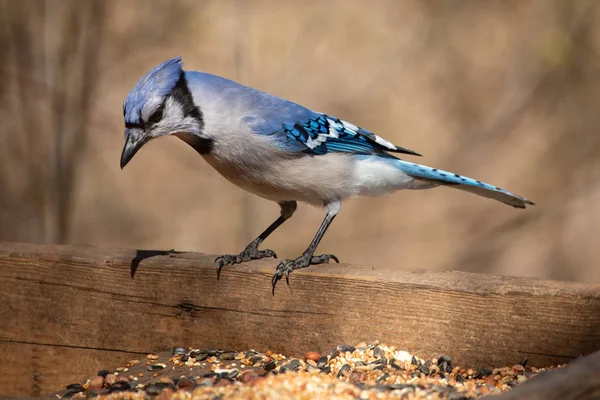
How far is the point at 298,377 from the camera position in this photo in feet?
7.23

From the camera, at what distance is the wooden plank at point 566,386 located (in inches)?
58.1

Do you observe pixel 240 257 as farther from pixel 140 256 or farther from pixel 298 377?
pixel 298 377

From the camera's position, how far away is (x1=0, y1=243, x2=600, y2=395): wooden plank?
2416 millimetres

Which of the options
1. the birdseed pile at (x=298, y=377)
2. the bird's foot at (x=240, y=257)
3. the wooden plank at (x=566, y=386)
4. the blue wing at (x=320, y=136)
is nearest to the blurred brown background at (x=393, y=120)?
the blue wing at (x=320, y=136)

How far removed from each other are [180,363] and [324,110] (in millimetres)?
3738

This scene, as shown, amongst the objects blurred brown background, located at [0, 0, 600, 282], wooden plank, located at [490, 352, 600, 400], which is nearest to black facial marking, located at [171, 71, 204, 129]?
wooden plank, located at [490, 352, 600, 400]

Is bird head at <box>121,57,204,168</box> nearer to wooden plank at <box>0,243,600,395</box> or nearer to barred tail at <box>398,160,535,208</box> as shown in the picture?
wooden plank at <box>0,243,600,395</box>

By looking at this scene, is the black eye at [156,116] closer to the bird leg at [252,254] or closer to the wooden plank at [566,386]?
the bird leg at [252,254]

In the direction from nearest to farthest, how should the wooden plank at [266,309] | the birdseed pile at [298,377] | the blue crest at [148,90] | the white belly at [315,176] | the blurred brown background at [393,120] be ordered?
the birdseed pile at [298,377] < the wooden plank at [266,309] < the blue crest at [148,90] < the white belly at [315,176] < the blurred brown background at [393,120]

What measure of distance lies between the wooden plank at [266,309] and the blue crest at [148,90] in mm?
542

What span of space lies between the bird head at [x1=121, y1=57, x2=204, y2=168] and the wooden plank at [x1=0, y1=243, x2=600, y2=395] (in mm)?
457

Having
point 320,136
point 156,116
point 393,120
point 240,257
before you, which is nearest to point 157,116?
point 156,116

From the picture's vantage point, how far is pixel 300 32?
20.4 feet

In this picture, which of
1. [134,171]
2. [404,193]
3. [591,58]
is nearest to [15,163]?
[134,171]
